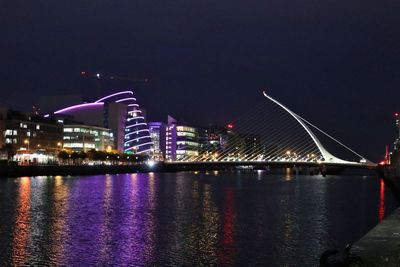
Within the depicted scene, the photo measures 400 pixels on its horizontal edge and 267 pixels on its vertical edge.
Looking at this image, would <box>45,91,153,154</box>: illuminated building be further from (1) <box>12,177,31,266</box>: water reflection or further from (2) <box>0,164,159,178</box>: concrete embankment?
(1) <box>12,177,31,266</box>: water reflection

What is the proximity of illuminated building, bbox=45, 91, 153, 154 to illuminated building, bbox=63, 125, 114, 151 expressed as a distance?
774 cm

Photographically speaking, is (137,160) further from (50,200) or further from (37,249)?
(37,249)

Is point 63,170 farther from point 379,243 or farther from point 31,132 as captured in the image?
point 379,243

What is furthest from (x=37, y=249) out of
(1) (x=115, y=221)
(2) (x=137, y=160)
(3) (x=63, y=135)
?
A: (2) (x=137, y=160)

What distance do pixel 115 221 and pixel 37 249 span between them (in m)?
7.24

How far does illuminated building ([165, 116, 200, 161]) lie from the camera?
569ft

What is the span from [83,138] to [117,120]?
67.4 ft

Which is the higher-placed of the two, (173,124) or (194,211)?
(173,124)

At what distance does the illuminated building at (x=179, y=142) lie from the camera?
173m

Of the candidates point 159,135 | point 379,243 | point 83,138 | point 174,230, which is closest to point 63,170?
point 83,138

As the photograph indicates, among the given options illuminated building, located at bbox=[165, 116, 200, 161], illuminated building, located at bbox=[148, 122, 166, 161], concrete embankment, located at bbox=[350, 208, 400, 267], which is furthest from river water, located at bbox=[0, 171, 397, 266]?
illuminated building, located at bbox=[148, 122, 166, 161]

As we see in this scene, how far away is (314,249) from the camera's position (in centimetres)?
1795

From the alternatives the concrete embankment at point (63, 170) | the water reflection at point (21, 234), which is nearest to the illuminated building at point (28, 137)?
the concrete embankment at point (63, 170)

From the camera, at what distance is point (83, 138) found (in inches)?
4884
